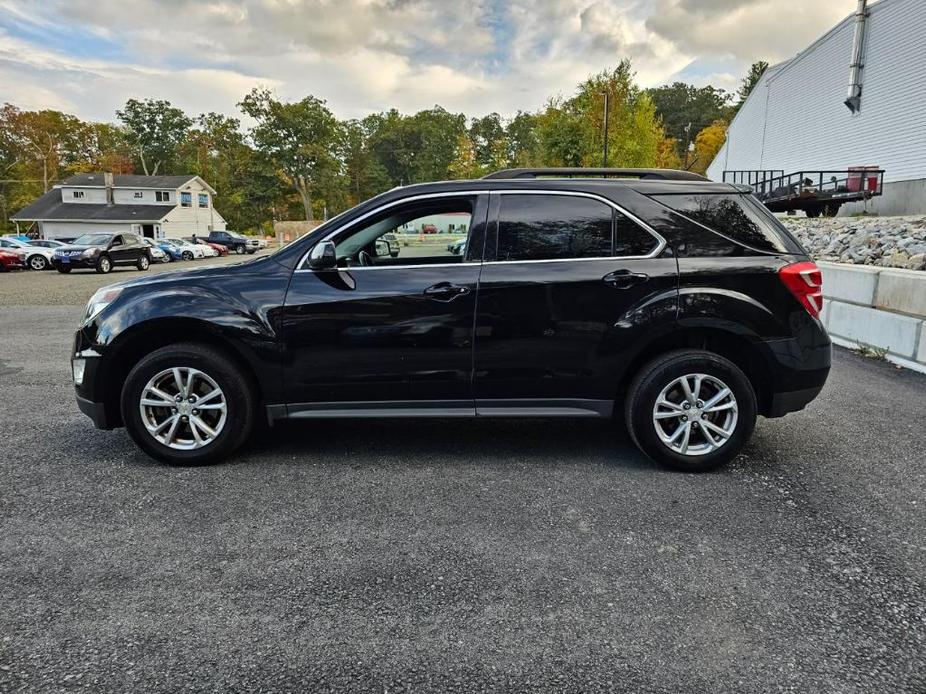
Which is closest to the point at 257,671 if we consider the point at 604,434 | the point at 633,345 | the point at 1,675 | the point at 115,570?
the point at 1,675

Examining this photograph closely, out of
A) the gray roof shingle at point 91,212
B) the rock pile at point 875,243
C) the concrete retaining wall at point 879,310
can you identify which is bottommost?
the concrete retaining wall at point 879,310

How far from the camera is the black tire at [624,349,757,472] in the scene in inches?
151

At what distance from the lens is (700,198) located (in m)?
3.98

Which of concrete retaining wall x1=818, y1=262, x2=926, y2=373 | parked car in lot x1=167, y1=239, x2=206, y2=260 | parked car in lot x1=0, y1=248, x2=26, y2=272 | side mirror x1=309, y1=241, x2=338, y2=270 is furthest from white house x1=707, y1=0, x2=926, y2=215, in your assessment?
parked car in lot x1=167, y1=239, x2=206, y2=260

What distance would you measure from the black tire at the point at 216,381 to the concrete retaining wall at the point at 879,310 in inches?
261

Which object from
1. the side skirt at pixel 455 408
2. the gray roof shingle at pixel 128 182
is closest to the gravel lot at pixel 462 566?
the side skirt at pixel 455 408

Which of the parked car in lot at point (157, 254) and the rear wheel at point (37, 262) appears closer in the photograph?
the rear wheel at point (37, 262)

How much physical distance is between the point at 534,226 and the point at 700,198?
42.8 inches

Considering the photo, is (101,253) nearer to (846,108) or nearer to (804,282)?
(804,282)

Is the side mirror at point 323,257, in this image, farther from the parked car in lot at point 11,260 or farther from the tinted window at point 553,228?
the parked car in lot at point 11,260

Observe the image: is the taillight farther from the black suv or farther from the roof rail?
the roof rail

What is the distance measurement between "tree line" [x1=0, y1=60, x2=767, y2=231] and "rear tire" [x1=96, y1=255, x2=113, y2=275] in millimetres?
31750

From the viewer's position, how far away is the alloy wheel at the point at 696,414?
3854mm

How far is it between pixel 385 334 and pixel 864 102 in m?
31.8
